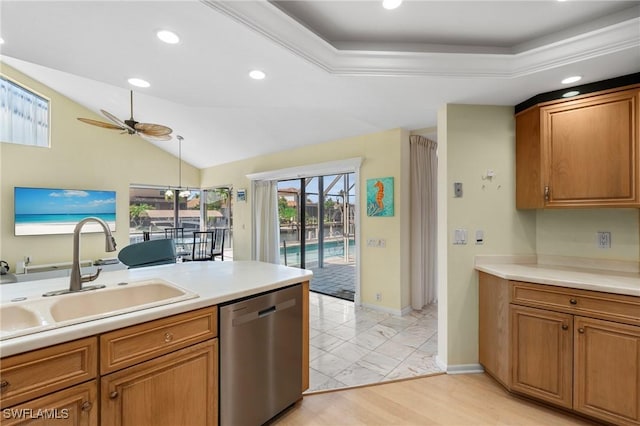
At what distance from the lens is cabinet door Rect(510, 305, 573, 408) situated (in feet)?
6.17

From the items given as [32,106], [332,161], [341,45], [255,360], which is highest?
[32,106]

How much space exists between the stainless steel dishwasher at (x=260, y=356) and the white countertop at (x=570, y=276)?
1637mm

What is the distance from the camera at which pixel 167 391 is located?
1354 millimetres

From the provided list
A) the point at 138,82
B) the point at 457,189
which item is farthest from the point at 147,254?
the point at 457,189

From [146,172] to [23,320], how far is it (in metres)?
6.14

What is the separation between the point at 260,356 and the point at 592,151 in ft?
9.33

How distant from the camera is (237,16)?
1.45 meters

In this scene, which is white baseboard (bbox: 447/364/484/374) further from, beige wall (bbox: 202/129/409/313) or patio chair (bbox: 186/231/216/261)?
patio chair (bbox: 186/231/216/261)

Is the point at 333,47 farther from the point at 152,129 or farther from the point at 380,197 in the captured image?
the point at 152,129

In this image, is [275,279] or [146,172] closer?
[275,279]

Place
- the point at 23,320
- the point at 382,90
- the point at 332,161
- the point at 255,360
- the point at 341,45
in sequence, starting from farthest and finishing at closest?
the point at 332,161, the point at 382,90, the point at 341,45, the point at 255,360, the point at 23,320

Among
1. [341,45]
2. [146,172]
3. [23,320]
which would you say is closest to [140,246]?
[23,320]

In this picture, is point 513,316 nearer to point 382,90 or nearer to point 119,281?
point 382,90

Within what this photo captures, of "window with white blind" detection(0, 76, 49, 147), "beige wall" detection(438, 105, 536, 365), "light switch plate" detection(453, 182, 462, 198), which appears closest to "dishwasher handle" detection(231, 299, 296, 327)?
"beige wall" detection(438, 105, 536, 365)
